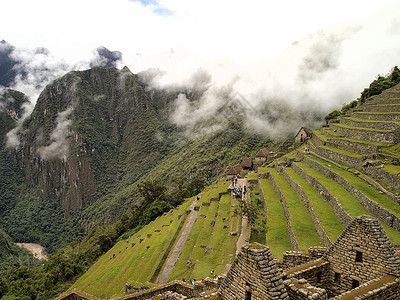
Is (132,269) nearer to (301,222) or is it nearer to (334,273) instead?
(301,222)

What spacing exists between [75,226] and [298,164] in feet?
380

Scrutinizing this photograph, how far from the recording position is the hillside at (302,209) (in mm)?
13453

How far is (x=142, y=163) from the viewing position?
5886 inches

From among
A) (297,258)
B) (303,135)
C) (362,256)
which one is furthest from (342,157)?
(303,135)

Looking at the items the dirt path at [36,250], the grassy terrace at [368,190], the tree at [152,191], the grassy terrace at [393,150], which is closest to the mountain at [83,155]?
the dirt path at [36,250]

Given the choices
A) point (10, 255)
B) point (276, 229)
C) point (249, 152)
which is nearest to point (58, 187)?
point (10, 255)

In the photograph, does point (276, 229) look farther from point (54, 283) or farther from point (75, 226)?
point (75, 226)

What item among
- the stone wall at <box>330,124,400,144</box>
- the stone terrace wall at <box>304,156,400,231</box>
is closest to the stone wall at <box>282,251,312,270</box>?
the stone terrace wall at <box>304,156,400,231</box>

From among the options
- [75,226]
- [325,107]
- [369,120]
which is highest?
[325,107]

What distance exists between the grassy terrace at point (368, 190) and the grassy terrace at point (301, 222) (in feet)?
10.4

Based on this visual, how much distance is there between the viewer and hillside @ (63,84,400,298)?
13.5 meters

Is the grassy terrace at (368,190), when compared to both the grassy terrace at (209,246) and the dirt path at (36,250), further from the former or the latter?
the dirt path at (36,250)

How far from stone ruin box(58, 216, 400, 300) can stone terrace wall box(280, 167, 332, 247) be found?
6.33 metres

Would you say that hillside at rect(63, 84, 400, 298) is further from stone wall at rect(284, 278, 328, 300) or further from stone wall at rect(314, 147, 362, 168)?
stone wall at rect(284, 278, 328, 300)
